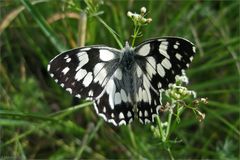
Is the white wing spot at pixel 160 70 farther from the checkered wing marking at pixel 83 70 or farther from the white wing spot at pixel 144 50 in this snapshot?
the checkered wing marking at pixel 83 70

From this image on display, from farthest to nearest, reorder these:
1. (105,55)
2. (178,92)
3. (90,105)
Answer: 1. (90,105)
2. (105,55)
3. (178,92)

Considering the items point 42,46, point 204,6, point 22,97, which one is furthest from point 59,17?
point 204,6

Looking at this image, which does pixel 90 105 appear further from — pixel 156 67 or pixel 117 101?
pixel 156 67

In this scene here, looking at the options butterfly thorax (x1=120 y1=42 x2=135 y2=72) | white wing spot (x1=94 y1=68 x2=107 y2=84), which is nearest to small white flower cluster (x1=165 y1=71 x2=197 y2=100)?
butterfly thorax (x1=120 y1=42 x2=135 y2=72)

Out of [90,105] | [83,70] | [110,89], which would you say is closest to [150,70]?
[110,89]

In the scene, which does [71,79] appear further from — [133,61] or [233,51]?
[233,51]

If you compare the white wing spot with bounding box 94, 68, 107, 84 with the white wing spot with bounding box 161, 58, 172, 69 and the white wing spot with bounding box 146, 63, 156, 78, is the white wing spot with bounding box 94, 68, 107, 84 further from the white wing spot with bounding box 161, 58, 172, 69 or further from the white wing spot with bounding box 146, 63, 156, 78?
the white wing spot with bounding box 161, 58, 172, 69
